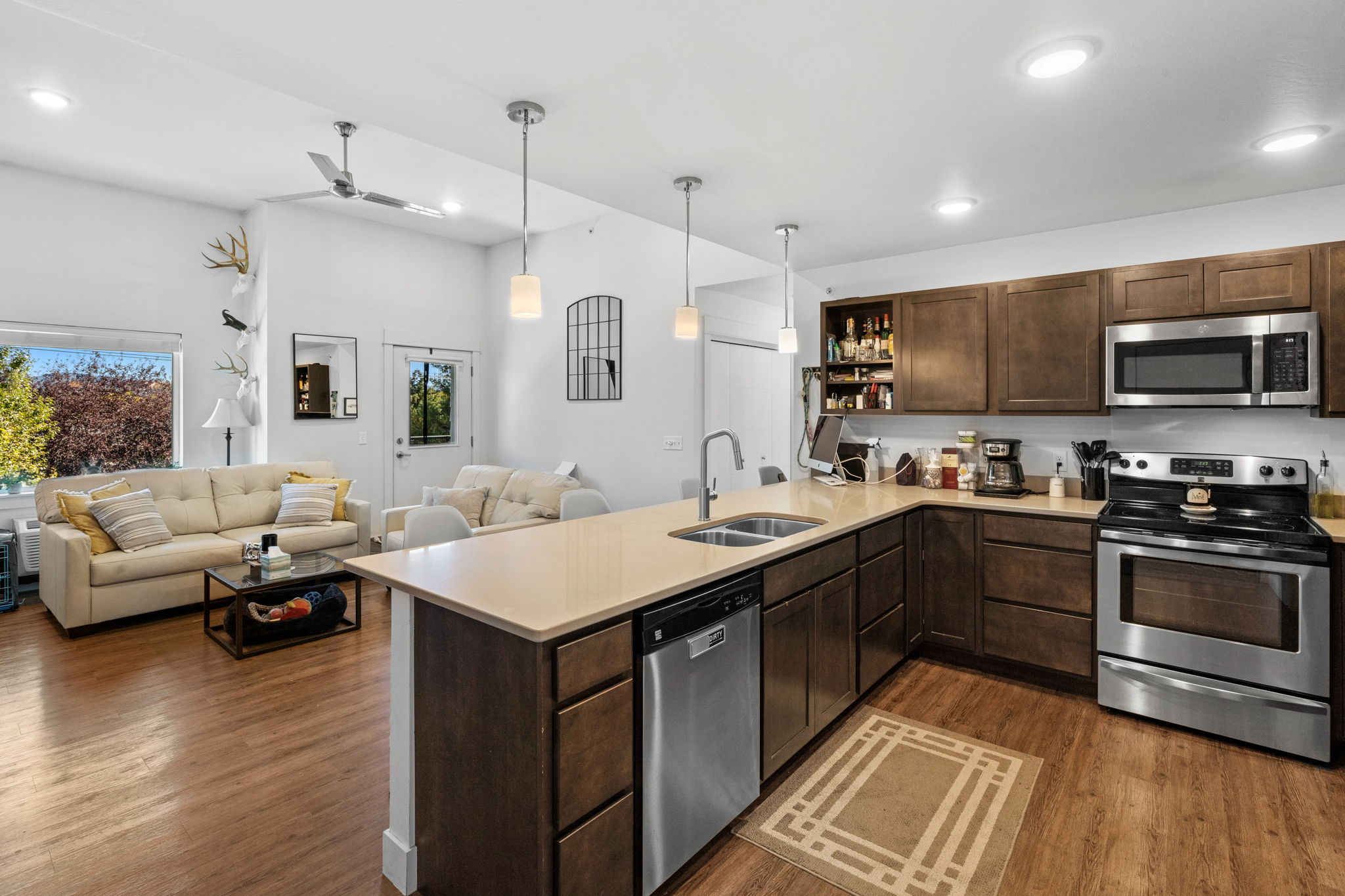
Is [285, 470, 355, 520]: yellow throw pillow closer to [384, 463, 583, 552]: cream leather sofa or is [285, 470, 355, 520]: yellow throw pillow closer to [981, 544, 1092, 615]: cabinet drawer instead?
[384, 463, 583, 552]: cream leather sofa

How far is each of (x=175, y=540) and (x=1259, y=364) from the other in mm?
6446

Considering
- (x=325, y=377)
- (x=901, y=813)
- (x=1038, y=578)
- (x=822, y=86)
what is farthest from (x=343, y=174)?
(x=1038, y=578)

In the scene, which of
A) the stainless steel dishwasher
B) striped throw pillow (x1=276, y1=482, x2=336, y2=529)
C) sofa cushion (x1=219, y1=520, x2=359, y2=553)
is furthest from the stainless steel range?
striped throw pillow (x1=276, y1=482, x2=336, y2=529)

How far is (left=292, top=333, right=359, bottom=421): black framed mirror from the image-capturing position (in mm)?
5754

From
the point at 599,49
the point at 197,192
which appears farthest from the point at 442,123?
the point at 197,192

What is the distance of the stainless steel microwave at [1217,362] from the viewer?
2.84m

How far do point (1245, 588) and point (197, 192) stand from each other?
7.36 m

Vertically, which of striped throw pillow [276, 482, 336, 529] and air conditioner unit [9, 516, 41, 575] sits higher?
striped throw pillow [276, 482, 336, 529]

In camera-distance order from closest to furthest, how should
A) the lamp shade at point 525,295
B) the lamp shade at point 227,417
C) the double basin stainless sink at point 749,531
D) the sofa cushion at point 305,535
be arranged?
the lamp shade at point 525,295
the double basin stainless sink at point 749,531
the sofa cushion at point 305,535
the lamp shade at point 227,417

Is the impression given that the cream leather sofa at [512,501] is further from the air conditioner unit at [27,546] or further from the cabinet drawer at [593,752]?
the cabinet drawer at [593,752]

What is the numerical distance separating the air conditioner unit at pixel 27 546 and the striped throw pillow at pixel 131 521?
3.20ft

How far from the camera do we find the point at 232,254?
18.8 ft

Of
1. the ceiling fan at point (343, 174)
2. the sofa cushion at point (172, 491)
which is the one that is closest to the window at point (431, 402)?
the sofa cushion at point (172, 491)

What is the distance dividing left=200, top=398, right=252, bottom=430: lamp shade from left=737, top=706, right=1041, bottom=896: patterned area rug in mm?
5349
